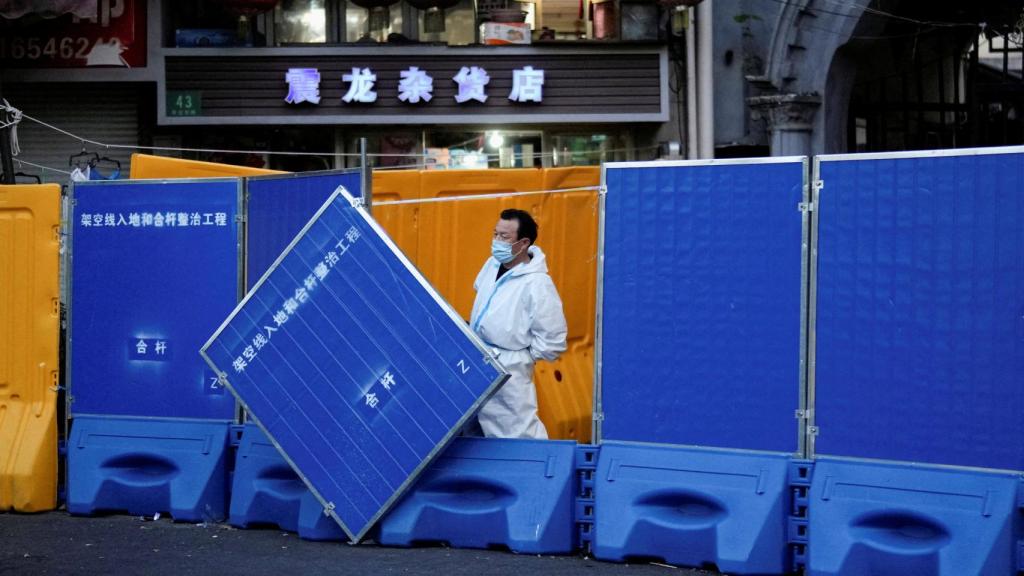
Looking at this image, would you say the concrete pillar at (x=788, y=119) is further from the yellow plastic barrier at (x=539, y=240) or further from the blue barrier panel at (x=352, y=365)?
the blue barrier panel at (x=352, y=365)

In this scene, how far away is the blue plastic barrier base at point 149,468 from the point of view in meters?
8.58

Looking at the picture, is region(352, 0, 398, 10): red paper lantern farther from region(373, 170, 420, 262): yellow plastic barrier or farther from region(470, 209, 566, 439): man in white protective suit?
region(470, 209, 566, 439): man in white protective suit

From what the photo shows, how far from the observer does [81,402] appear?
915 centimetres

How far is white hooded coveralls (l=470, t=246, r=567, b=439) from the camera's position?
7.88m

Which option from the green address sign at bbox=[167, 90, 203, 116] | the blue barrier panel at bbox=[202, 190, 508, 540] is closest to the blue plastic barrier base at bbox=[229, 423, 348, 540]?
the blue barrier panel at bbox=[202, 190, 508, 540]

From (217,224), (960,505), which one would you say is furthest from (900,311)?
(217,224)

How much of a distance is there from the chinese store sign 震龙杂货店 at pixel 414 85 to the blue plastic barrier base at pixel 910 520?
11501 mm

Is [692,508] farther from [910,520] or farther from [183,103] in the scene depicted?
[183,103]

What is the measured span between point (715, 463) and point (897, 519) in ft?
3.10

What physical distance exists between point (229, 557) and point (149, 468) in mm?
1636

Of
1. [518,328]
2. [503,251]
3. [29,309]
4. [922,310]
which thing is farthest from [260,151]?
[922,310]

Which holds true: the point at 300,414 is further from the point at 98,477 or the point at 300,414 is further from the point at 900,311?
the point at 900,311

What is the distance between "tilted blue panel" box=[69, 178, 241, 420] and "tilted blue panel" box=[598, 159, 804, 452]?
2603 millimetres

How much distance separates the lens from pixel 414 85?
58.5 ft
